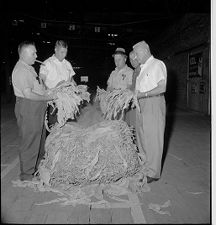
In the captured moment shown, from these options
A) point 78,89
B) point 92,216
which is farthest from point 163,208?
point 78,89

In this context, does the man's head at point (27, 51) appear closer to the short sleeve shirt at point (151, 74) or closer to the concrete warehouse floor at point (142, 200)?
the concrete warehouse floor at point (142, 200)

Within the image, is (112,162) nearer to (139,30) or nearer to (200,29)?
(200,29)

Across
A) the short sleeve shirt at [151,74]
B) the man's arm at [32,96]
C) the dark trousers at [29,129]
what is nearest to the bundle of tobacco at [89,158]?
the dark trousers at [29,129]

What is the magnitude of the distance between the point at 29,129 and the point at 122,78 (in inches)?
90.6

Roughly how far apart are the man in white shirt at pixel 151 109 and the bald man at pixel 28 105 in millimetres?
1353

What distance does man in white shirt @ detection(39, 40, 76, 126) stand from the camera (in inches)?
186

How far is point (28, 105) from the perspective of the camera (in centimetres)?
404

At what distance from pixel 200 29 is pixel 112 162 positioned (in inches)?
444

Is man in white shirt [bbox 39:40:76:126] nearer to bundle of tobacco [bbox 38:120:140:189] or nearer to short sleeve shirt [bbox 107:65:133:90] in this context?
bundle of tobacco [bbox 38:120:140:189]

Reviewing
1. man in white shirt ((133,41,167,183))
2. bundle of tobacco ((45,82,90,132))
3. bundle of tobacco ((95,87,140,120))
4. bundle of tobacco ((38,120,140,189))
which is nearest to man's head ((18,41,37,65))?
bundle of tobacco ((45,82,90,132))

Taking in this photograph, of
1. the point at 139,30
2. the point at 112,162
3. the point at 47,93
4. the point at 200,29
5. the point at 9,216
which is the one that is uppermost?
the point at 139,30

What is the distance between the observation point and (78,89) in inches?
172

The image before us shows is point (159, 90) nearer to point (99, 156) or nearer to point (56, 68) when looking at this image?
point (99, 156)

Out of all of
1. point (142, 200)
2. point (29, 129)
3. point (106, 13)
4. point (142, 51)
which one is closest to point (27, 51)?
point (29, 129)
